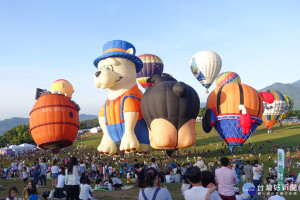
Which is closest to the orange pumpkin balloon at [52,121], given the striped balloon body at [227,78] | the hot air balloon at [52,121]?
the hot air balloon at [52,121]

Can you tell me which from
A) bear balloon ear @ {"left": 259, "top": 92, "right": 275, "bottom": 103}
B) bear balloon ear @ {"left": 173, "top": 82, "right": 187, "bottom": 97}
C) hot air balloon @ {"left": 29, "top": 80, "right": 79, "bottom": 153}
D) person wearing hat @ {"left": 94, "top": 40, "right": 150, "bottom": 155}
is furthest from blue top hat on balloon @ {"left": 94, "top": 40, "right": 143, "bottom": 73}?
bear balloon ear @ {"left": 259, "top": 92, "right": 275, "bottom": 103}

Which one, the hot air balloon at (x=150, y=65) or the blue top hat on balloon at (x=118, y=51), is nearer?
the blue top hat on balloon at (x=118, y=51)

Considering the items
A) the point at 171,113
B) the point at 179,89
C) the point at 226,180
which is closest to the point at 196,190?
the point at 226,180

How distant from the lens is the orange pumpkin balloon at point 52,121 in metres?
17.3

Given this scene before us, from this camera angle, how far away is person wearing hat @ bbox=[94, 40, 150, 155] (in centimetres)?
1769

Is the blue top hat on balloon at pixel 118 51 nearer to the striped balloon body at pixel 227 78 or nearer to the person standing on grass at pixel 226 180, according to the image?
the person standing on grass at pixel 226 180

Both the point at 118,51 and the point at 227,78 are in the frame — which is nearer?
the point at 118,51

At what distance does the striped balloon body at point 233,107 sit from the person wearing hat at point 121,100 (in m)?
4.52

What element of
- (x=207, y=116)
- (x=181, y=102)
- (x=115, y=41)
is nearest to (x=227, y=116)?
(x=207, y=116)

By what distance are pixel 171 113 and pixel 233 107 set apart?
430 centimetres

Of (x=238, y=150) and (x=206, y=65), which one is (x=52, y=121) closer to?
(x=206, y=65)

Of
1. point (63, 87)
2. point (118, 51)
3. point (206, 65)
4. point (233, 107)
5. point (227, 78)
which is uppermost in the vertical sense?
point (227, 78)

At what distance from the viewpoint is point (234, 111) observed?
734 inches

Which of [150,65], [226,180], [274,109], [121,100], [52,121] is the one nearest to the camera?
[226,180]
